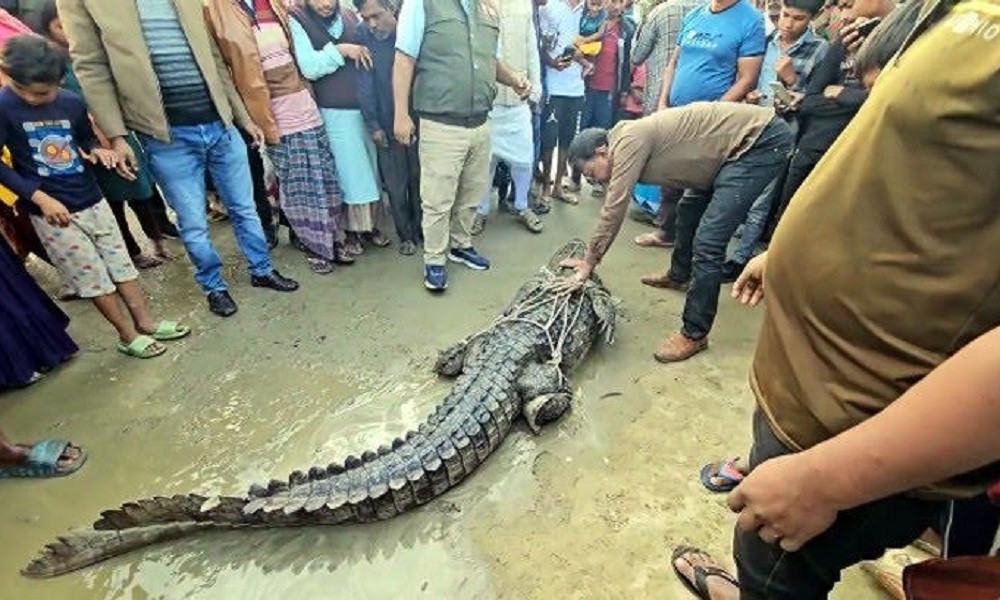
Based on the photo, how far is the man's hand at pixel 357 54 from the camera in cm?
376

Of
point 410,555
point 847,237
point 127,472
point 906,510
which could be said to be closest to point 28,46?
point 127,472

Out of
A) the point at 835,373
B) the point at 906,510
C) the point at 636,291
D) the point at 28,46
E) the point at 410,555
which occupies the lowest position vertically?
the point at 636,291

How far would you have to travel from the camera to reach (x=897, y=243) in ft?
2.61

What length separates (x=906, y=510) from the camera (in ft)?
3.06

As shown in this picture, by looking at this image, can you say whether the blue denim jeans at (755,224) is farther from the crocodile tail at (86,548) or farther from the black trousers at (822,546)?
the crocodile tail at (86,548)

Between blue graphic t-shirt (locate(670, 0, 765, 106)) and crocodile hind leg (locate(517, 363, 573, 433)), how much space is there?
2.73m

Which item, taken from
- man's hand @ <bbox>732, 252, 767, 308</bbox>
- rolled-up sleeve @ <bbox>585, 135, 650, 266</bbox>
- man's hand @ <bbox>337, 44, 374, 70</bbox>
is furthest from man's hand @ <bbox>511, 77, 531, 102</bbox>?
man's hand @ <bbox>732, 252, 767, 308</bbox>

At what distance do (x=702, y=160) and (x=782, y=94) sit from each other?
3.77 ft

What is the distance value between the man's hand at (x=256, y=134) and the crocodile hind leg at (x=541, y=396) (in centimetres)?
240

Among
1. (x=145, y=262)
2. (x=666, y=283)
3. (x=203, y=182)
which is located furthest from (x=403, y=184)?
(x=666, y=283)

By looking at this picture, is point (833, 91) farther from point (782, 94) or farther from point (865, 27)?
point (782, 94)

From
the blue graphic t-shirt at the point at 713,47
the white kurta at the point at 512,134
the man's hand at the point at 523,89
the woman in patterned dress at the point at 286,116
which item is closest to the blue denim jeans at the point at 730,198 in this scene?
the blue graphic t-shirt at the point at 713,47

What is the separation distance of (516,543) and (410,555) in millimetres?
412

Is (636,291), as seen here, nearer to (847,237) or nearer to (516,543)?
(516,543)
